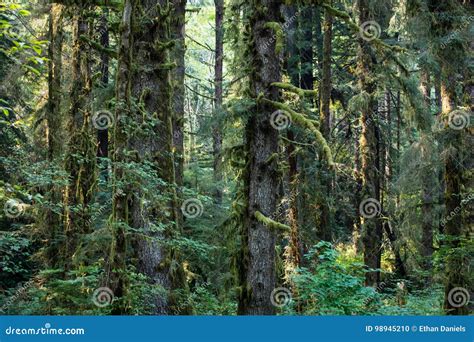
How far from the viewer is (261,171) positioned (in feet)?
30.2

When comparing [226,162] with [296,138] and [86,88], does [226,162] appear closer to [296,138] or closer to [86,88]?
[86,88]

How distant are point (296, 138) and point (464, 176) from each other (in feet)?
19.7

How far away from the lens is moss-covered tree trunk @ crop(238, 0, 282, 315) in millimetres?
9125

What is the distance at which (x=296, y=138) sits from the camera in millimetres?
16094

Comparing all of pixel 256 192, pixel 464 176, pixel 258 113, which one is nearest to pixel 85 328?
pixel 256 192

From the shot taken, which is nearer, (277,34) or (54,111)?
(277,34)
